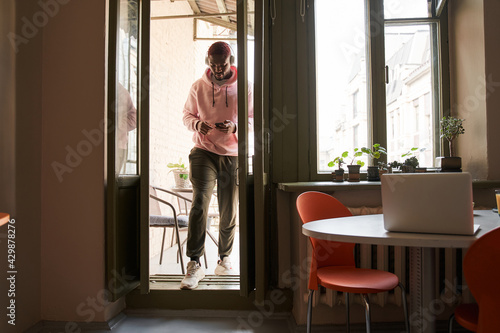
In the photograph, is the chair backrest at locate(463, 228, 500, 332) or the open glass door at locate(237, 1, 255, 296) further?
the open glass door at locate(237, 1, 255, 296)

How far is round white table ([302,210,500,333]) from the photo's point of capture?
3.45ft

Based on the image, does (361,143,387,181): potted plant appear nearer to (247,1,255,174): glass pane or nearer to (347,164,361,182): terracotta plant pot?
(347,164,361,182): terracotta plant pot

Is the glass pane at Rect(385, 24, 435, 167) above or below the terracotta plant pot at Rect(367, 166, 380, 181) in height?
above

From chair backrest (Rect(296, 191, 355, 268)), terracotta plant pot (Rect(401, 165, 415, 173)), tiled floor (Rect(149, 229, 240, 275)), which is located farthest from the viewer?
tiled floor (Rect(149, 229, 240, 275))

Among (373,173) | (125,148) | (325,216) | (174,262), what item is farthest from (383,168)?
(174,262)

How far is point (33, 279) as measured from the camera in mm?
2318

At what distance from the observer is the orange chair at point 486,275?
94 centimetres

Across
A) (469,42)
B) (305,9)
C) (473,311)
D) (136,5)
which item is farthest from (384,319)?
(136,5)

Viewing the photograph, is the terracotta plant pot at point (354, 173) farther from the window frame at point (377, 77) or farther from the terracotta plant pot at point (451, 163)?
the terracotta plant pot at point (451, 163)

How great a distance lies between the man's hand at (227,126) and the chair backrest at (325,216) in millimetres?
1061

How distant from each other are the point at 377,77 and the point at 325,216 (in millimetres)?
1349

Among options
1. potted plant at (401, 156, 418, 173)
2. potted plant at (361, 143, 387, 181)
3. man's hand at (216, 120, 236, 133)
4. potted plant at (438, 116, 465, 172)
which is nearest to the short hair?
man's hand at (216, 120, 236, 133)

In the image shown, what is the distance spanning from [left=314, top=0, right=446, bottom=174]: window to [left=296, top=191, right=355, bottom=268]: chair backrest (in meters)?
0.80

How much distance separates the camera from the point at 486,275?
96 centimetres
